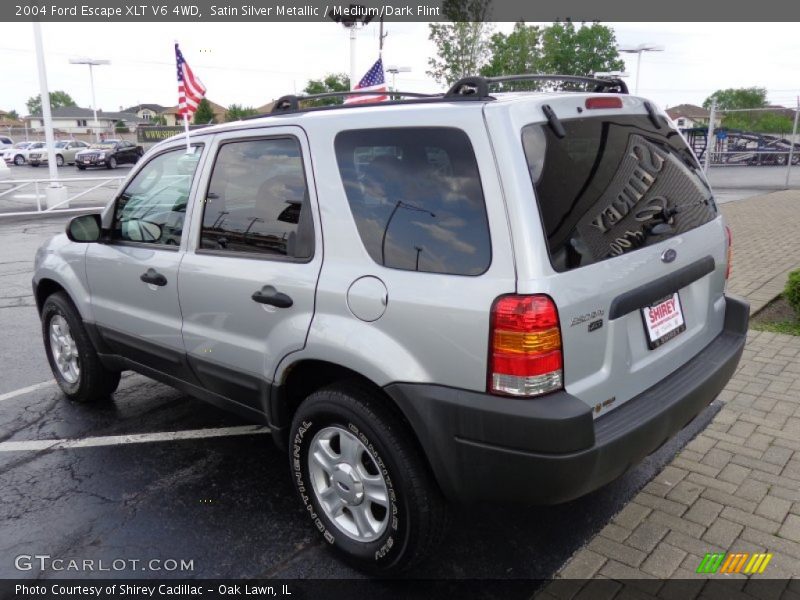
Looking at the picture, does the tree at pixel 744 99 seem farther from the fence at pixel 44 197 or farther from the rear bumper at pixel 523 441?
the rear bumper at pixel 523 441

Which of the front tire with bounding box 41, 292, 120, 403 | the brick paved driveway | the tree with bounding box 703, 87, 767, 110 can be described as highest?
the tree with bounding box 703, 87, 767, 110

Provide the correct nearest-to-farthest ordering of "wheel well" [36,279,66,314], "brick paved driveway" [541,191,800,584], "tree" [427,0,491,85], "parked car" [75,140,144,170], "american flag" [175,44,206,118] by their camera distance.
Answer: "brick paved driveway" [541,191,800,584], "wheel well" [36,279,66,314], "american flag" [175,44,206,118], "tree" [427,0,491,85], "parked car" [75,140,144,170]

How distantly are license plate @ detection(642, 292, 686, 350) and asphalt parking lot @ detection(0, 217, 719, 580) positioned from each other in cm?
95

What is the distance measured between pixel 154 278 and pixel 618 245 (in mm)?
2377

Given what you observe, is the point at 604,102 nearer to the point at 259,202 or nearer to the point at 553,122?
the point at 553,122

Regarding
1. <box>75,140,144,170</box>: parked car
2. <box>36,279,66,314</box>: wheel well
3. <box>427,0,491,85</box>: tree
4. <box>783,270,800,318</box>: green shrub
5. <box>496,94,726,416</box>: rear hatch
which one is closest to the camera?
<box>496,94,726,416</box>: rear hatch

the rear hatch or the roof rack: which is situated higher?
the roof rack

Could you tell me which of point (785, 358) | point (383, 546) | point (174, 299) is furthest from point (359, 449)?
point (785, 358)

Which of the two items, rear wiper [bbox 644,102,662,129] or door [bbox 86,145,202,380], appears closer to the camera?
rear wiper [bbox 644,102,662,129]

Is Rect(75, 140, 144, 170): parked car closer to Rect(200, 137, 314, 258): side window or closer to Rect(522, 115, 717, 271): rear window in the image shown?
Rect(200, 137, 314, 258): side window

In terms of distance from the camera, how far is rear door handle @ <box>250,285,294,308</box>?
2.78 metres

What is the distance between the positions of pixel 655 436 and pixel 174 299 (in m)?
2.41

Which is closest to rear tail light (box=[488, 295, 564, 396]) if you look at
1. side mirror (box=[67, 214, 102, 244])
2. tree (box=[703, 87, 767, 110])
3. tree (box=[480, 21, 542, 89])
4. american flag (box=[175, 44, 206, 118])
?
side mirror (box=[67, 214, 102, 244])

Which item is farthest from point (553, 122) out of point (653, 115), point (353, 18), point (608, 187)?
point (353, 18)
